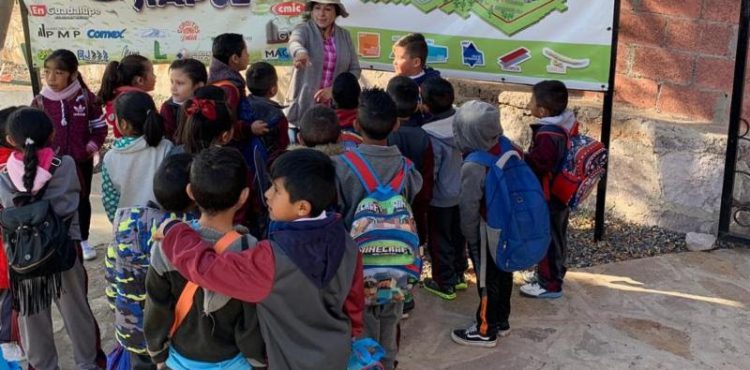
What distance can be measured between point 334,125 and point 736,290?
285 centimetres

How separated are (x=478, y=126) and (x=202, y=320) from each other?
5.92 feet

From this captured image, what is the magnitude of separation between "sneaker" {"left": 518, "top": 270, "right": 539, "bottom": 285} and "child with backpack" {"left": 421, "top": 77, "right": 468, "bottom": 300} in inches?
16.1

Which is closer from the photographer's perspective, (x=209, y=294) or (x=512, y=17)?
(x=209, y=294)

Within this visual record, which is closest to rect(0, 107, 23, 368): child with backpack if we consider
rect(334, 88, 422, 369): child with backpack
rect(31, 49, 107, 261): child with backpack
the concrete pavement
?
the concrete pavement

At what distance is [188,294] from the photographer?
249cm

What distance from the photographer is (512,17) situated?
5516 mm

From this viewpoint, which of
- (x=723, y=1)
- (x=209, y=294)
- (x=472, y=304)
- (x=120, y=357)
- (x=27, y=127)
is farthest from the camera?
(x=723, y=1)

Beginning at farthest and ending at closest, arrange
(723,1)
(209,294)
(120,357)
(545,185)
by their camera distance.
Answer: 1. (723,1)
2. (545,185)
3. (120,357)
4. (209,294)

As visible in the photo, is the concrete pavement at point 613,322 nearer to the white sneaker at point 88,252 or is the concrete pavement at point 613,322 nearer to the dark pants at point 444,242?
the white sneaker at point 88,252

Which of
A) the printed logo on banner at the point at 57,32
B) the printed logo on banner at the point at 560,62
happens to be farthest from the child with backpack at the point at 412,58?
the printed logo on banner at the point at 57,32

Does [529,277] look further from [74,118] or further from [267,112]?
[74,118]

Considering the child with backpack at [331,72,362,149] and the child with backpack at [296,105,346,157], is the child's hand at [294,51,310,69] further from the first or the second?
the child with backpack at [296,105,346,157]

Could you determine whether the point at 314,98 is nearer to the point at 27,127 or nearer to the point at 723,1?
the point at 27,127

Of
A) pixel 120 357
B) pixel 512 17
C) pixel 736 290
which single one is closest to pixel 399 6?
pixel 512 17
